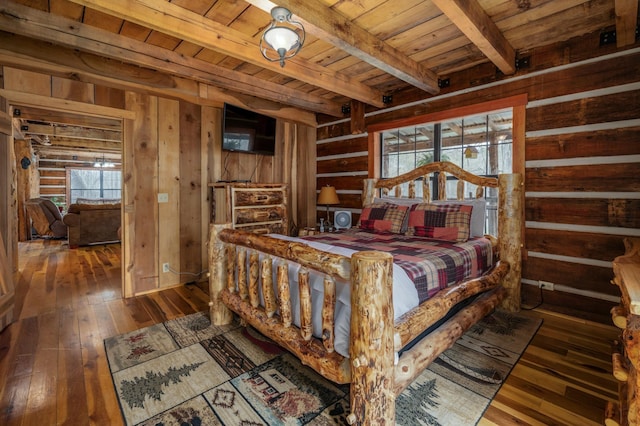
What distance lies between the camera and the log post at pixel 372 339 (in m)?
1.22

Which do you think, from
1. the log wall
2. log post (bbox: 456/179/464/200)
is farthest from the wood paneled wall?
the log wall

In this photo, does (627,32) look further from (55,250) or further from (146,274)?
(55,250)

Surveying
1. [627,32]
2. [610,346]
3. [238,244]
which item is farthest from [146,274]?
[627,32]

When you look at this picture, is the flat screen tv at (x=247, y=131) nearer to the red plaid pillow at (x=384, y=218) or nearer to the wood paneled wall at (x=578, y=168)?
the red plaid pillow at (x=384, y=218)

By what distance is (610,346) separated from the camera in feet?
6.91

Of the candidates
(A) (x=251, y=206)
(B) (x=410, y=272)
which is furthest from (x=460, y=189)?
(A) (x=251, y=206)

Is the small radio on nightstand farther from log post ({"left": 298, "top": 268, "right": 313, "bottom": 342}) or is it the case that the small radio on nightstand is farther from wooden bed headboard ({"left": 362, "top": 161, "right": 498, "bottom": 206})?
log post ({"left": 298, "top": 268, "right": 313, "bottom": 342})

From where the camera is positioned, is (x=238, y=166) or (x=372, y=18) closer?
(x=372, y=18)

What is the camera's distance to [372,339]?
1.23 metres

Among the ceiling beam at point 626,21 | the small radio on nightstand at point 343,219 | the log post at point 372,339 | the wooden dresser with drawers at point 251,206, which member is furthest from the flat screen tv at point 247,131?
the ceiling beam at point 626,21

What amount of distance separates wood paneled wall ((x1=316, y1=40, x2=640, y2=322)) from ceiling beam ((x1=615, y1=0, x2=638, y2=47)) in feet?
0.40

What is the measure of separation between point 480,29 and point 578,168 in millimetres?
1491

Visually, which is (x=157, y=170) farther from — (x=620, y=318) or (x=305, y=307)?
(x=620, y=318)

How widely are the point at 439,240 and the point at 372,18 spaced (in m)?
1.95
